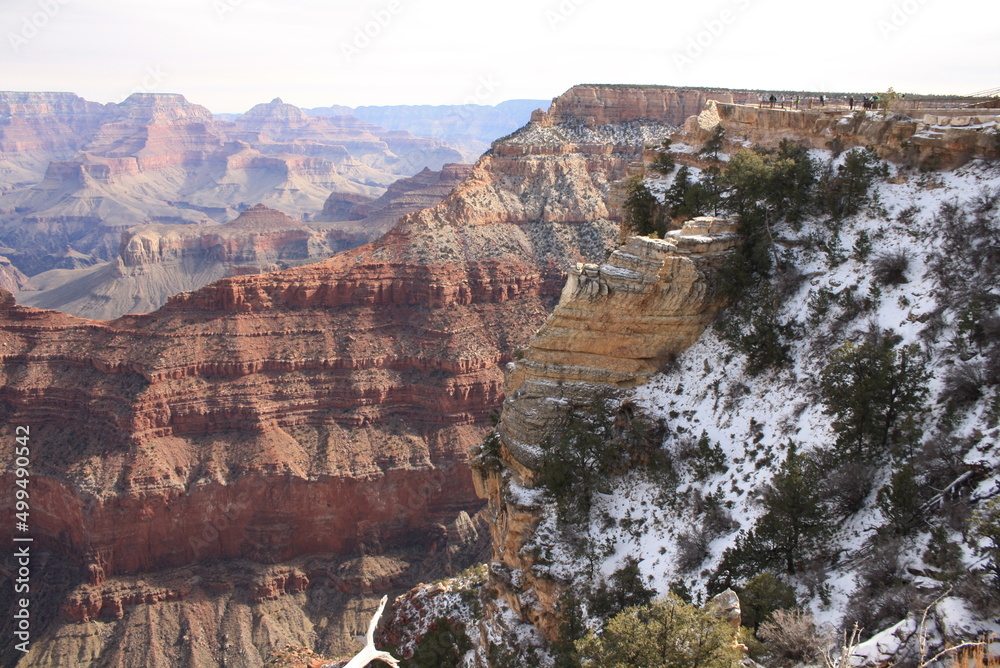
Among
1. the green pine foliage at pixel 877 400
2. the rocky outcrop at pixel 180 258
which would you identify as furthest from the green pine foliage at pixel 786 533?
the rocky outcrop at pixel 180 258

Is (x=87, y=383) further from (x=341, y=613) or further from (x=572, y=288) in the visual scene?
(x=572, y=288)

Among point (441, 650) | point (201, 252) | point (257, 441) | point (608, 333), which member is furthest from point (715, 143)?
point (201, 252)

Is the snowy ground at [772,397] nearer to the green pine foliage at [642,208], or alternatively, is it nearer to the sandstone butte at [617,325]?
the sandstone butte at [617,325]

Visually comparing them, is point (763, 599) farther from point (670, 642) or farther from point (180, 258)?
point (180, 258)

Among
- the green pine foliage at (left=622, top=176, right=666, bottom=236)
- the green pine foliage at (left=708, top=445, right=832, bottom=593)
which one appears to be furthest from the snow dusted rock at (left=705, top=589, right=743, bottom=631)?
the green pine foliage at (left=622, top=176, right=666, bottom=236)

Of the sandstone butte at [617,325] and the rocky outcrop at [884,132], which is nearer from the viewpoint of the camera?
the rocky outcrop at [884,132]

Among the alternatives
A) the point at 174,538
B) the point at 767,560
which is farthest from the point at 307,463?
the point at 767,560

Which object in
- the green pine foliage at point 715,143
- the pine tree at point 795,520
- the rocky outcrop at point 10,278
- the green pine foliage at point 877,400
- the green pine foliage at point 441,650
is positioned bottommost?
the rocky outcrop at point 10,278
